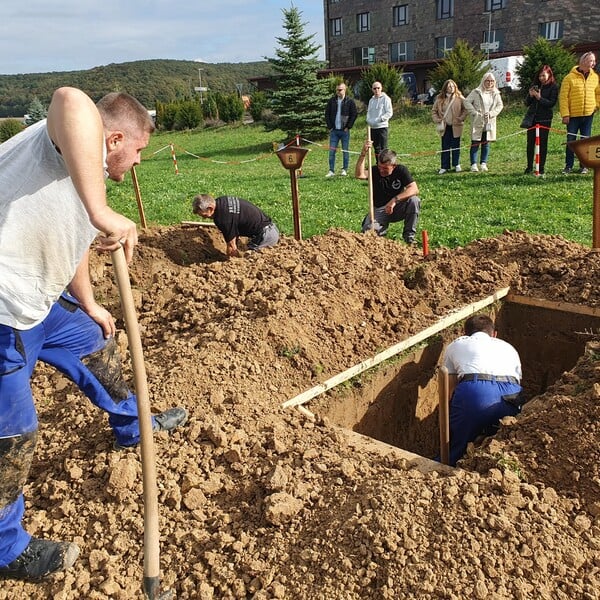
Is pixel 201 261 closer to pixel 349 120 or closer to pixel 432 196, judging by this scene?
pixel 432 196

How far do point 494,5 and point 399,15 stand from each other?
7159 millimetres

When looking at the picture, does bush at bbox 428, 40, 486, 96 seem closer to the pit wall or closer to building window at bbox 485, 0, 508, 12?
building window at bbox 485, 0, 508, 12

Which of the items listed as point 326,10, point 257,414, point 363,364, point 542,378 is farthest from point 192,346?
point 326,10

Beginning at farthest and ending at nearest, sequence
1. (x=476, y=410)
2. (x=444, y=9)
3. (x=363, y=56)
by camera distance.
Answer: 1. (x=363, y=56)
2. (x=444, y=9)
3. (x=476, y=410)

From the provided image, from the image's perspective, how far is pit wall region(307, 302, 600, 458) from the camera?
455 cm

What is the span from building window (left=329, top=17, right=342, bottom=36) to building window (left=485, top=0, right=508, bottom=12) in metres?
11.2

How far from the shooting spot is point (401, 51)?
40656 millimetres

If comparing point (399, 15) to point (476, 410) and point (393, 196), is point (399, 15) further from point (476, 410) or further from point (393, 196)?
point (476, 410)

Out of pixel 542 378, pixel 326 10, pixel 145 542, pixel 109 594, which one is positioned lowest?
pixel 542 378

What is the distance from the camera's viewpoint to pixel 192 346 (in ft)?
15.0

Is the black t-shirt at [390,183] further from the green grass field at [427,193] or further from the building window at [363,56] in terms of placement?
the building window at [363,56]

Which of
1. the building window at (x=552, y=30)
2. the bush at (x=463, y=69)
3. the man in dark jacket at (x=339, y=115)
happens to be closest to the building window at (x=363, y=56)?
the building window at (x=552, y=30)

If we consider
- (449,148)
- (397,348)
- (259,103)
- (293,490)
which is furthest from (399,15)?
(293,490)

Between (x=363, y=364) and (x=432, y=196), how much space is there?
21.1 ft
